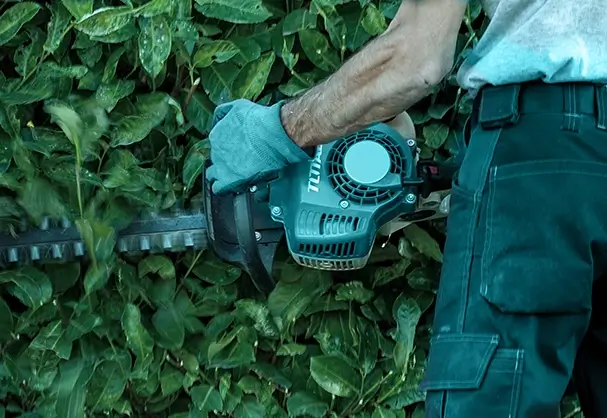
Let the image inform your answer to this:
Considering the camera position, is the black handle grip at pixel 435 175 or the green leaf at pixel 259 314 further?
the green leaf at pixel 259 314

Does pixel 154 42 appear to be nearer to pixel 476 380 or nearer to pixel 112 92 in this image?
pixel 112 92

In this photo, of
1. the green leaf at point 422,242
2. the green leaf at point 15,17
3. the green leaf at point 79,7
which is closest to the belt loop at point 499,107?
the green leaf at point 422,242

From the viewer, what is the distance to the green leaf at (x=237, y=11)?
2295mm

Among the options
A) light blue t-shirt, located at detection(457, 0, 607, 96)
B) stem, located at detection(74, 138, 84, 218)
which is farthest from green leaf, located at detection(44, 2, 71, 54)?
light blue t-shirt, located at detection(457, 0, 607, 96)

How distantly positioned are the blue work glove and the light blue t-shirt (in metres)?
0.43

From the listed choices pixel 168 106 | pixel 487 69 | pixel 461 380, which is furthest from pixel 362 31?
pixel 461 380

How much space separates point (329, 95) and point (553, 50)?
0.39m

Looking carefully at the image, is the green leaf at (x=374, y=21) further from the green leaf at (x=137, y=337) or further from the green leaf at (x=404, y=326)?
the green leaf at (x=137, y=337)

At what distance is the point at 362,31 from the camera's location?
2.36 meters

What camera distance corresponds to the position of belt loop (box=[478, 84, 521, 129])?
1.56 meters

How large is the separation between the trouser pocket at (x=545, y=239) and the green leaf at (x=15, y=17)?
124cm

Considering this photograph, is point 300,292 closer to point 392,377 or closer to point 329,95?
point 392,377

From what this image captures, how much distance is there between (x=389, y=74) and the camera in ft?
5.17

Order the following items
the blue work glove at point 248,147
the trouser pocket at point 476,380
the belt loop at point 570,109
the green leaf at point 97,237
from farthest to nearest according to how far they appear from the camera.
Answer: the green leaf at point 97,237 → the blue work glove at point 248,147 → the belt loop at point 570,109 → the trouser pocket at point 476,380
